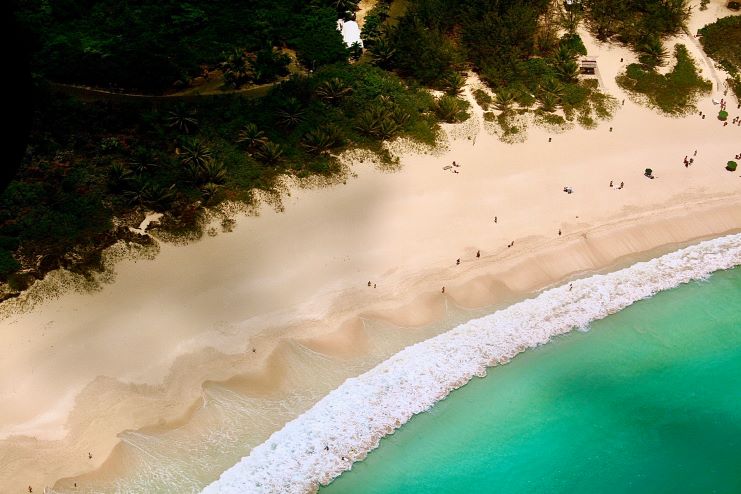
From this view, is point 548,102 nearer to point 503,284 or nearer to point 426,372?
point 503,284

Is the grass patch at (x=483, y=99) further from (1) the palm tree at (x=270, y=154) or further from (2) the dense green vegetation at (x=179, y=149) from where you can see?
(1) the palm tree at (x=270, y=154)

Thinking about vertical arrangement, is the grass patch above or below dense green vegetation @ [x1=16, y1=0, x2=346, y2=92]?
below

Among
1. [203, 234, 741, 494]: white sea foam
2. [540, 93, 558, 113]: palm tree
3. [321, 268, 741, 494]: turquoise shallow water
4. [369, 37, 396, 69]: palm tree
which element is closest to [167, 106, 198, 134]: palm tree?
[369, 37, 396, 69]: palm tree

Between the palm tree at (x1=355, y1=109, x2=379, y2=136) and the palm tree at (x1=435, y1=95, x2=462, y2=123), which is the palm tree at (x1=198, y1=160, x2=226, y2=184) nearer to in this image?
the palm tree at (x1=355, y1=109, x2=379, y2=136)

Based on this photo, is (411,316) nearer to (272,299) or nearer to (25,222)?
(272,299)

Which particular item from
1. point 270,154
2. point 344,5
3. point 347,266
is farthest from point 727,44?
point 270,154

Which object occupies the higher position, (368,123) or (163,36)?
(163,36)

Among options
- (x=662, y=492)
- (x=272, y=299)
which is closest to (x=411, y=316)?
(x=272, y=299)
